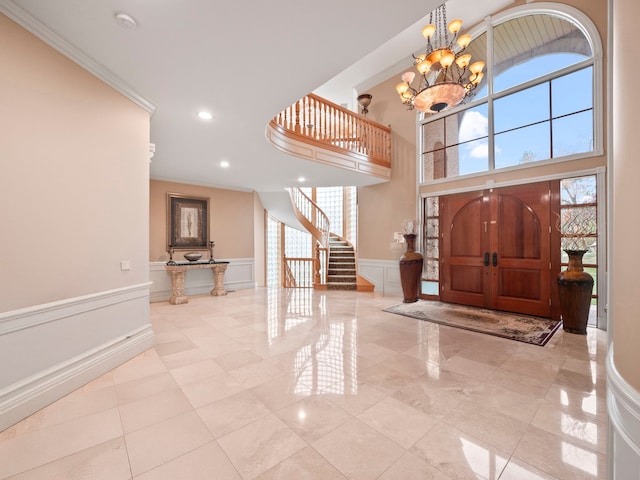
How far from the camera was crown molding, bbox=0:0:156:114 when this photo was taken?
1.90 meters

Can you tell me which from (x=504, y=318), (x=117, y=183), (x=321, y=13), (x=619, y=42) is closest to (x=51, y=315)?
(x=117, y=183)

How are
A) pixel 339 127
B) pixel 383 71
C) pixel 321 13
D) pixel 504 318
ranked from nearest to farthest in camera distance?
1. pixel 321 13
2. pixel 504 318
3. pixel 339 127
4. pixel 383 71

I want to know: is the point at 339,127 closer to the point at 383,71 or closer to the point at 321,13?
the point at 383,71

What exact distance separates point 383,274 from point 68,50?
6.10 metres

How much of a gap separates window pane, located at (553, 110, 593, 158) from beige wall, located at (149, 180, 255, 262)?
260 inches

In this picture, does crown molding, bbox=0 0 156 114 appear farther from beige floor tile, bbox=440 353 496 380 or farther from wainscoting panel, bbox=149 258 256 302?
beige floor tile, bbox=440 353 496 380

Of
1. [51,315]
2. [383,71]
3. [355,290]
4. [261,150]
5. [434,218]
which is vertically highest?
[383,71]

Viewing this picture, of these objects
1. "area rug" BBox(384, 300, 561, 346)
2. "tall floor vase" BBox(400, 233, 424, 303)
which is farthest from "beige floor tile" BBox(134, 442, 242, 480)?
"tall floor vase" BBox(400, 233, 424, 303)

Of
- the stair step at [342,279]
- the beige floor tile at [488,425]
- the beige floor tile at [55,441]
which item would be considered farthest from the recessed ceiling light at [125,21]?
the stair step at [342,279]

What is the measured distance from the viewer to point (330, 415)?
1.98 m

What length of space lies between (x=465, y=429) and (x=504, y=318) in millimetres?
3256

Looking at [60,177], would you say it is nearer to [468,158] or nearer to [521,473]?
[521,473]

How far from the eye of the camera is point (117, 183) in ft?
9.08

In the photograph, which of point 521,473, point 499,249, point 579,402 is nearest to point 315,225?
point 499,249
